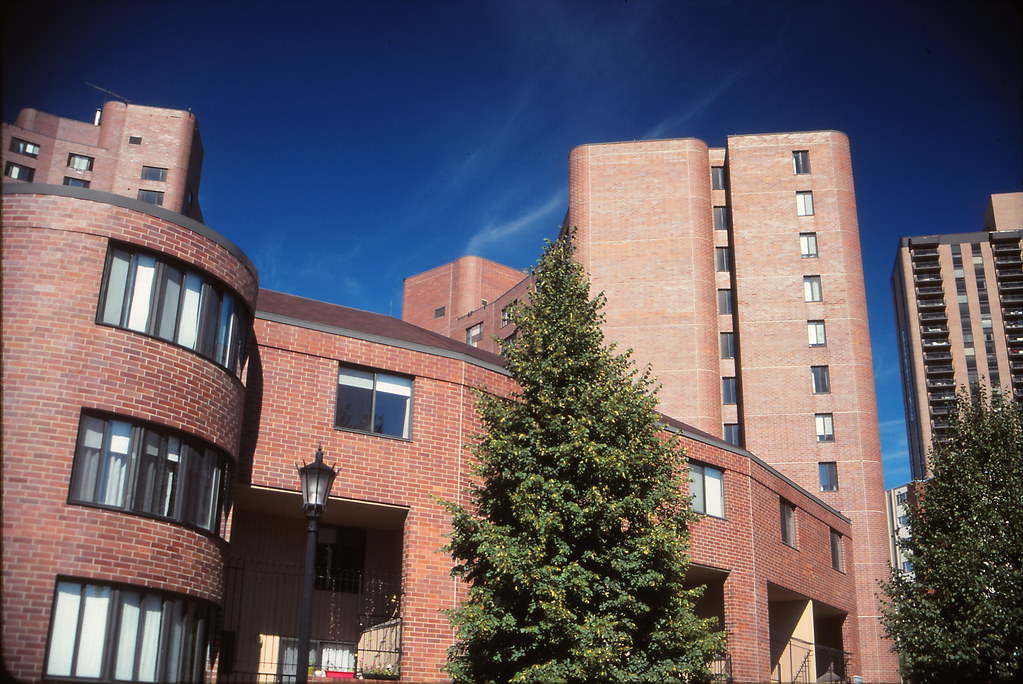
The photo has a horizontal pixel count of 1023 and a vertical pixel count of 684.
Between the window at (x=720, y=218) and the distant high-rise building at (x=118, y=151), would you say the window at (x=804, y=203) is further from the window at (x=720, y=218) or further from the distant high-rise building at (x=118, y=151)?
the distant high-rise building at (x=118, y=151)

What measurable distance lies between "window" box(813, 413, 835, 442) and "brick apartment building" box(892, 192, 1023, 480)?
291ft

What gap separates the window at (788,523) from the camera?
33094mm

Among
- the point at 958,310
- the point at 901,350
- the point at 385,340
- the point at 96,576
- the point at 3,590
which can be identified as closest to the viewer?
the point at 3,590

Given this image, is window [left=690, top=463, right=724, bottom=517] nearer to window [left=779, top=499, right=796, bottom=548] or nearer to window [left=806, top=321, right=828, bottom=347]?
window [left=779, top=499, right=796, bottom=548]

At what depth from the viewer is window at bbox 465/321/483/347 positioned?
246 ft

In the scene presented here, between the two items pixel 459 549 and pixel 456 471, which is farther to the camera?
pixel 456 471

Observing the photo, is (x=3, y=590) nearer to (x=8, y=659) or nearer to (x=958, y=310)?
(x=8, y=659)

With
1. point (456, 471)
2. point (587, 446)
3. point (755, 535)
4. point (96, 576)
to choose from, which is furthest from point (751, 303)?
point (96, 576)

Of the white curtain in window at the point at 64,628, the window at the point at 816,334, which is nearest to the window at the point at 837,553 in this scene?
the window at the point at 816,334

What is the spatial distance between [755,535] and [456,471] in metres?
11.6

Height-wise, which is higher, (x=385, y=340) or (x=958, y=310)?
(x=958, y=310)

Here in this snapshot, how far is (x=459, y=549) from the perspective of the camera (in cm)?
1830

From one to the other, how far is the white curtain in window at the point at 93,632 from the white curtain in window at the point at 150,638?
67 centimetres

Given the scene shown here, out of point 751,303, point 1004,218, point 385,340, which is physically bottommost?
point 385,340
